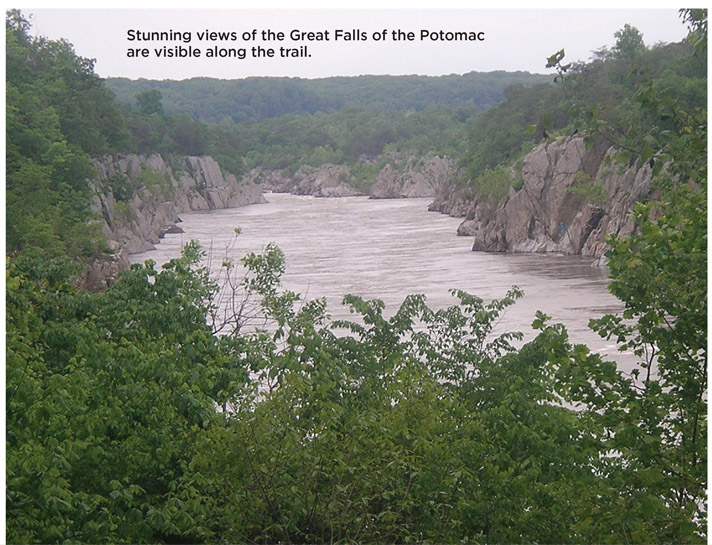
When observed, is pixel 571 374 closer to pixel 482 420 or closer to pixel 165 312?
pixel 482 420

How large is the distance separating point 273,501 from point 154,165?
6528cm

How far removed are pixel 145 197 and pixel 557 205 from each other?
82.0 feet

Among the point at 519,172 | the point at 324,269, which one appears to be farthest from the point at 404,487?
the point at 519,172

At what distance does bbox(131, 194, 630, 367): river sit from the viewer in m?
28.5

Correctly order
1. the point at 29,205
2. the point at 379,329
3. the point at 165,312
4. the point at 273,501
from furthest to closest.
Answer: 1. the point at 29,205
2. the point at 379,329
3. the point at 165,312
4. the point at 273,501

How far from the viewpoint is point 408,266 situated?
39625mm

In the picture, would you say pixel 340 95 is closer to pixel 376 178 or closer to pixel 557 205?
pixel 376 178

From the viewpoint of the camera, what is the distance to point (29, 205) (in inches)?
1109

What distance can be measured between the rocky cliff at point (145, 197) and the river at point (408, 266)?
153cm

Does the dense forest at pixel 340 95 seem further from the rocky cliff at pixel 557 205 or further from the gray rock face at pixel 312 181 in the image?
the rocky cliff at pixel 557 205

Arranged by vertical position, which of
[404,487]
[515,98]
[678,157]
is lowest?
[404,487]

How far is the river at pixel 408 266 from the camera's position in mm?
A: 28500

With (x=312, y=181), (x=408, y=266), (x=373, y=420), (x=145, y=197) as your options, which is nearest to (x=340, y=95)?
(x=312, y=181)

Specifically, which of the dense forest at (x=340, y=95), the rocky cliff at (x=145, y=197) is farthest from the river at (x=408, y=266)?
the dense forest at (x=340, y=95)
